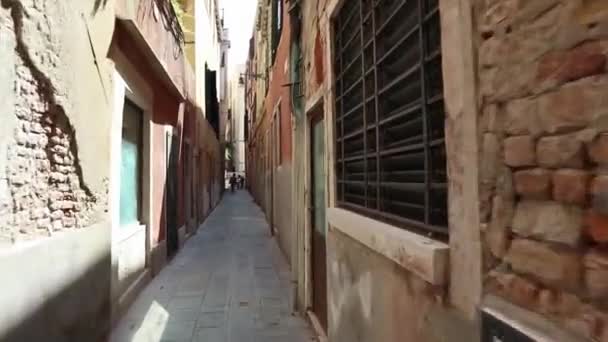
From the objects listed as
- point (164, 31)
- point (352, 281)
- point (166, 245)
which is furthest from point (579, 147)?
point (166, 245)

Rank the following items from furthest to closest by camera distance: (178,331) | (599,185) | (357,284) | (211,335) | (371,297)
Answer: (178,331) < (211,335) < (357,284) < (371,297) < (599,185)

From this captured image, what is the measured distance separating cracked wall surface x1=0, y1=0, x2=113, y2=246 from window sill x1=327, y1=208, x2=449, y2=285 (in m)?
1.93

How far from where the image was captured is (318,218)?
450 cm

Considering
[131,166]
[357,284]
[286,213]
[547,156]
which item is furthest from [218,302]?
[547,156]

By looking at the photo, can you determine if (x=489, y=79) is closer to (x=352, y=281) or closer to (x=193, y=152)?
(x=352, y=281)

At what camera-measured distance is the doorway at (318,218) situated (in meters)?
4.20

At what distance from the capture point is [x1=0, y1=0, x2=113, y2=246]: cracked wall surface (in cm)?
242

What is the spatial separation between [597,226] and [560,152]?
0.19 meters

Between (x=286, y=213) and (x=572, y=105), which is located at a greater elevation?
(x=572, y=105)

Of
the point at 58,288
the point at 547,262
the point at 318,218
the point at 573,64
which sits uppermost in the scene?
the point at 573,64

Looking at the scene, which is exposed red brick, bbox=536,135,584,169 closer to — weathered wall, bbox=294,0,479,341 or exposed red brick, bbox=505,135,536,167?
exposed red brick, bbox=505,135,536,167

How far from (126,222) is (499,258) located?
17.3 feet

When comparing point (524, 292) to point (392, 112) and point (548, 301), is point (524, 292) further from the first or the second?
point (392, 112)

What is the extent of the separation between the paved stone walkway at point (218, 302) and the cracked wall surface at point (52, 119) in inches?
53.1
